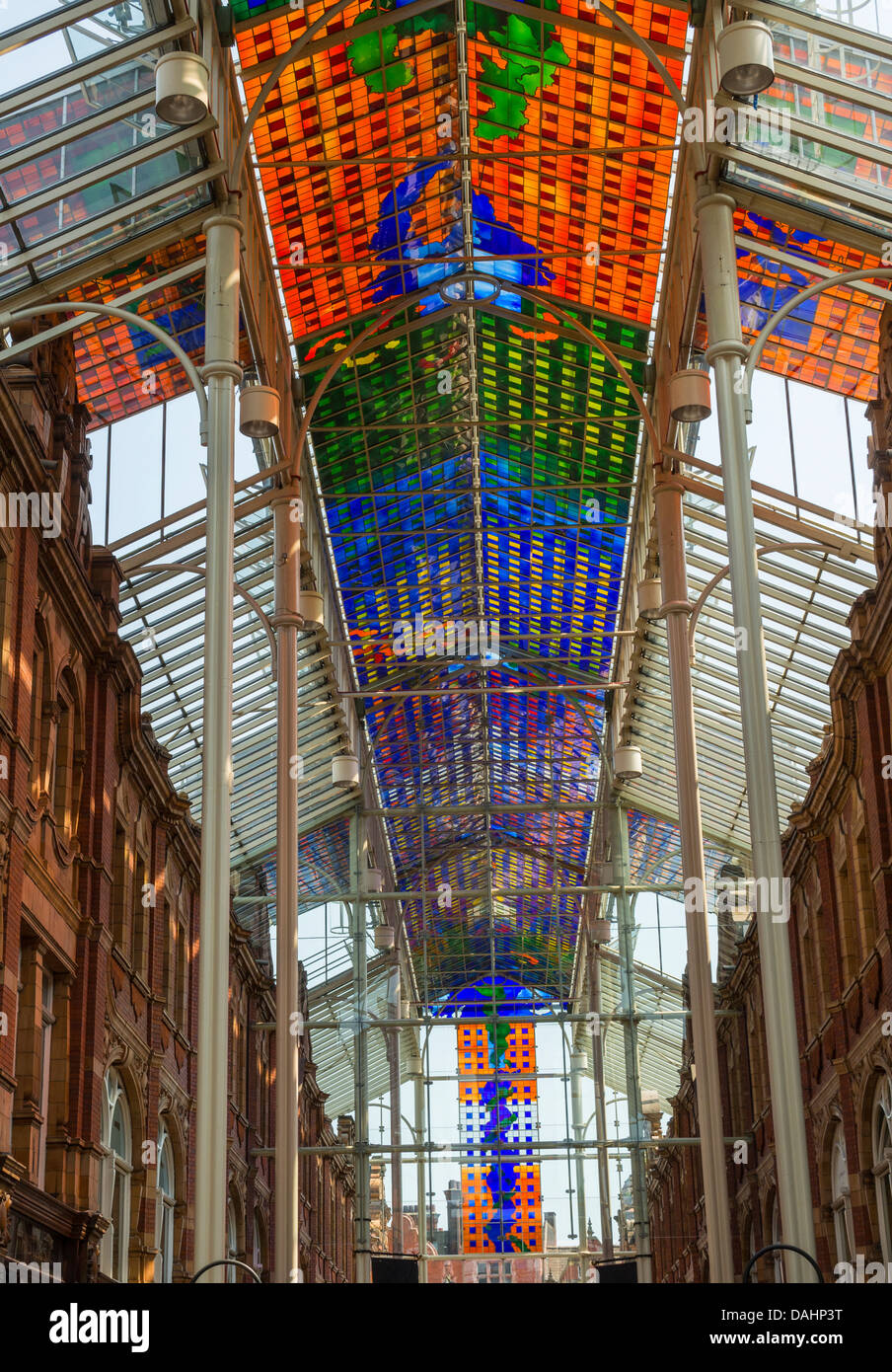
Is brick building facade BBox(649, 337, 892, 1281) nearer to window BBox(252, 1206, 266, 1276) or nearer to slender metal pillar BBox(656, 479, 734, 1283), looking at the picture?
slender metal pillar BBox(656, 479, 734, 1283)

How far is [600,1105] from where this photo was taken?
42031 millimetres

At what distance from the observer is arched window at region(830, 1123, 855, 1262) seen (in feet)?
98.9

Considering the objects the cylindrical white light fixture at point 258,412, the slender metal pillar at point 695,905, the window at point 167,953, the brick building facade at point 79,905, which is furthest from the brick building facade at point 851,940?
the window at point 167,953

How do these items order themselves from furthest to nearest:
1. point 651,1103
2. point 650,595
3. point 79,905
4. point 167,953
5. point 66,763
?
point 651,1103, point 167,953, point 650,595, point 66,763, point 79,905

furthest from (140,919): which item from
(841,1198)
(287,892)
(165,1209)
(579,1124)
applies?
(579,1124)

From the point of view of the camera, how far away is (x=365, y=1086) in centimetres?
3791

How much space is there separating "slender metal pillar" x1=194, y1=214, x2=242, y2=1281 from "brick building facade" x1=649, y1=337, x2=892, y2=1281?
396 inches

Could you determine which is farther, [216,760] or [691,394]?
[691,394]

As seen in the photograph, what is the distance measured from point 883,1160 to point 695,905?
8228mm

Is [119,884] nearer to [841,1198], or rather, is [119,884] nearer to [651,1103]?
[841,1198]

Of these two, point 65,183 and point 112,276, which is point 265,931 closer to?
point 112,276

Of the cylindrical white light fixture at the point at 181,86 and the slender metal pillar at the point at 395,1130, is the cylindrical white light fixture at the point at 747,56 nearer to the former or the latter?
the cylindrical white light fixture at the point at 181,86
